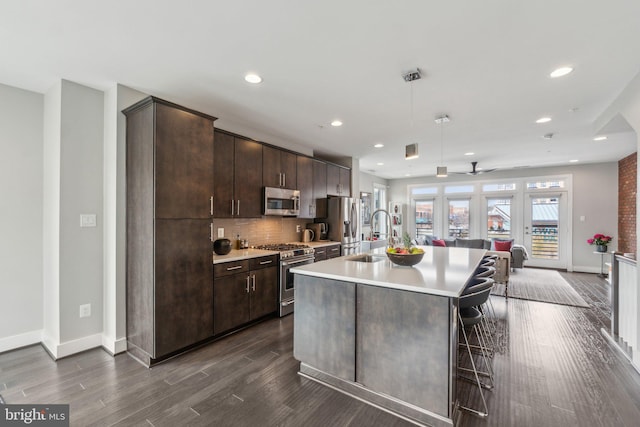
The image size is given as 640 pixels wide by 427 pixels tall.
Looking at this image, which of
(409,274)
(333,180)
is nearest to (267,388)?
(409,274)

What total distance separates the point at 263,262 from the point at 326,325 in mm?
1584

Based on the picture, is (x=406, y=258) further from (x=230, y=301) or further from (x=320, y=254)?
(x=320, y=254)

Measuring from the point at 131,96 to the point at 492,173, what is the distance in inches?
339

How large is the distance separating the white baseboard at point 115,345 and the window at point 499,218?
871 cm

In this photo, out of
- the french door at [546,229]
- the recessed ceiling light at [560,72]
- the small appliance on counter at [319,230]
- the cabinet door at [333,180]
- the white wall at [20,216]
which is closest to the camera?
the recessed ceiling light at [560,72]

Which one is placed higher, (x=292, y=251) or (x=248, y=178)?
(x=248, y=178)

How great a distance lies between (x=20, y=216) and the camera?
2.83 meters

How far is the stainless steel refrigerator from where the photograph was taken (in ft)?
17.1

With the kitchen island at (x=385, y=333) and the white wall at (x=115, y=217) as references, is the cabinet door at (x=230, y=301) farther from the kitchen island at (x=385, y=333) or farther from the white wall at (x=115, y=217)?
the kitchen island at (x=385, y=333)

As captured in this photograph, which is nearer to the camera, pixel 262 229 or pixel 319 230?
→ pixel 262 229

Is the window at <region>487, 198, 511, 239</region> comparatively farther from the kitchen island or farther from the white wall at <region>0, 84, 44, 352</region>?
the white wall at <region>0, 84, 44, 352</region>

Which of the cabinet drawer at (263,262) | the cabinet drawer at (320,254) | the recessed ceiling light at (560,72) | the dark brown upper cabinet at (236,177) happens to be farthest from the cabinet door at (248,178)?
the recessed ceiling light at (560,72)

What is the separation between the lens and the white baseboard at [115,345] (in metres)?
2.81

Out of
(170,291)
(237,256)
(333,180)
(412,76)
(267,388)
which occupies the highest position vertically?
(412,76)
